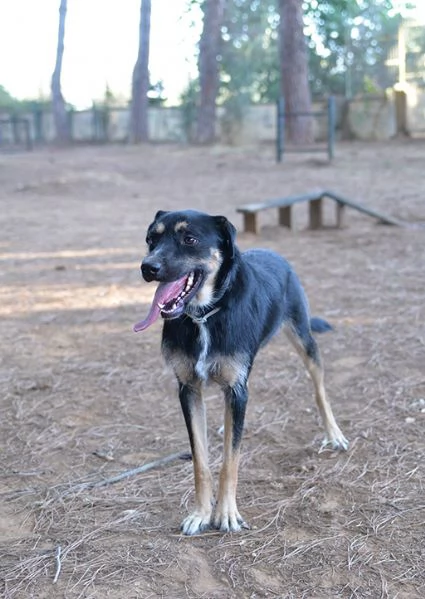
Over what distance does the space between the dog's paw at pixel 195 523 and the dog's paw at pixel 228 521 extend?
0.04 m

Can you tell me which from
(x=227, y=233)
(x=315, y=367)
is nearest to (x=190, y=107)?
(x=315, y=367)

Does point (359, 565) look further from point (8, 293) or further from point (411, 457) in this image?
point (8, 293)

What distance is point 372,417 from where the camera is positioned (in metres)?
4.47

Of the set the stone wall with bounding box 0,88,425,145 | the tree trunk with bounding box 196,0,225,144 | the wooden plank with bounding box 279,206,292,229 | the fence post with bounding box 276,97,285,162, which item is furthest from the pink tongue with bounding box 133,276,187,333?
the tree trunk with bounding box 196,0,225,144

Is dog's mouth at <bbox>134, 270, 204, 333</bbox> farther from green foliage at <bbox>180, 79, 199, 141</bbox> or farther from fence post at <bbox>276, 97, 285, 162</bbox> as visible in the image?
Result: green foliage at <bbox>180, 79, 199, 141</bbox>

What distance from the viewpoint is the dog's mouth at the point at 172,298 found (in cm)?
304

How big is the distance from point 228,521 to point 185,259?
3.95 feet

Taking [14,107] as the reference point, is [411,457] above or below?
below

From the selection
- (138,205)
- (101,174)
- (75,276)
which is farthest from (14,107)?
(75,276)

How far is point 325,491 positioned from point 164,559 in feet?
3.18

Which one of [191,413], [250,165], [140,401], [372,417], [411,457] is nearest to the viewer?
[191,413]

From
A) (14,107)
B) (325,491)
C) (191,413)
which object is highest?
(14,107)

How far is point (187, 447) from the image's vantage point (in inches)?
164

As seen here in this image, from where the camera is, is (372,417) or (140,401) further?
(140,401)
